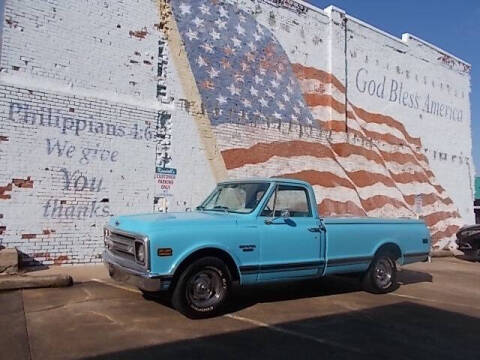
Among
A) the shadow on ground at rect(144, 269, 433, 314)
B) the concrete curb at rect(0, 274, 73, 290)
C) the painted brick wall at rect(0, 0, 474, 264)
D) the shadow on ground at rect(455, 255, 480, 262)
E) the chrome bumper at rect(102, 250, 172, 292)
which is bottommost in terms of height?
the shadow on ground at rect(455, 255, 480, 262)

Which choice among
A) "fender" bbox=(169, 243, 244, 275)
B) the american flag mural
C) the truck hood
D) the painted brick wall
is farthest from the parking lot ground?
the american flag mural

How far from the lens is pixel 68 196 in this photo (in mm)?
9750

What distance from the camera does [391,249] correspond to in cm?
861

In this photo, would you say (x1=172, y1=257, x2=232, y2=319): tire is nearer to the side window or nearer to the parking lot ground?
the parking lot ground

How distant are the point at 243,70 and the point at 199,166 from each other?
2987 mm

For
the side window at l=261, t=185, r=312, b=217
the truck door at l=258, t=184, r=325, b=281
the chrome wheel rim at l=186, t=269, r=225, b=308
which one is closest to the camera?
the chrome wheel rim at l=186, t=269, r=225, b=308

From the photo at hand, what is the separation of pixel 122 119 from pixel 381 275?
20.3 feet

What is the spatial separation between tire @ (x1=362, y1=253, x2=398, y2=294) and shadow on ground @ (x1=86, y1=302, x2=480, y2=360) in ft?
5.13

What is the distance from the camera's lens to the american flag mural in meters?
12.1

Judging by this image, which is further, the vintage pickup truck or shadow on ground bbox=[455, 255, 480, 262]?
shadow on ground bbox=[455, 255, 480, 262]

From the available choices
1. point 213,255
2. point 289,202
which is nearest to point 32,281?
point 213,255

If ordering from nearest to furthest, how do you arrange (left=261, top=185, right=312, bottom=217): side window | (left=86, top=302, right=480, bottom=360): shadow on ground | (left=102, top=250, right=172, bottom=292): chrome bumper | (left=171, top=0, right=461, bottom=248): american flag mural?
(left=86, top=302, right=480, bottom=360): shadow on ground → (left=102, top=250, right=172, bottom=292): chrome bumper → (left=261, top=185, right=312, bottom=217): side window → (left=171, top=0, right=461, bottom=248): american flag mural

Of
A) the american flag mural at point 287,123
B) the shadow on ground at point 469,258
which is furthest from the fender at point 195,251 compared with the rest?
the shadow on ground at point 469,258

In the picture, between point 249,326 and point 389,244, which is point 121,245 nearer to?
point 249,326
